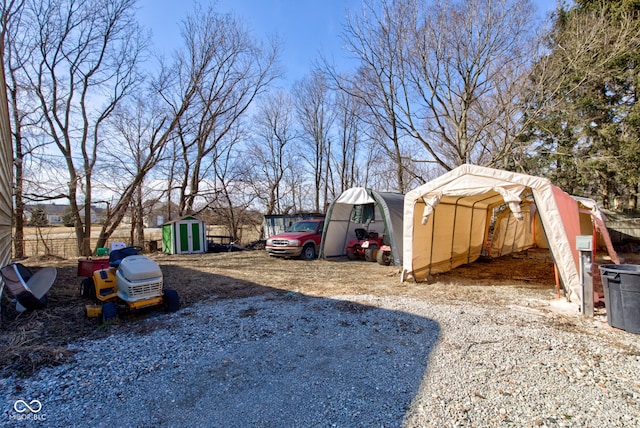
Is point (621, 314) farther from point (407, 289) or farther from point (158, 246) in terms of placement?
point (158, 246)

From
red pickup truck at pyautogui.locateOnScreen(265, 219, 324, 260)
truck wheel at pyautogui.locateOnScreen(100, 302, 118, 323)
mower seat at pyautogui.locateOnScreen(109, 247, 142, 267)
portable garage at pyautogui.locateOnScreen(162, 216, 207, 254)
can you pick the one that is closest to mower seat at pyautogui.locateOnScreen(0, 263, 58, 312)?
mower seat at pyautogui.locateOnScreen(109, 247, 142, 267)

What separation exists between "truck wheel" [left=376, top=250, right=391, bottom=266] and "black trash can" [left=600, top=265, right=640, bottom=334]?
260 inches

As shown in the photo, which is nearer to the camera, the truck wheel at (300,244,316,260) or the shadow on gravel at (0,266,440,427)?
the shadow on gravel at (0,266,440,427)

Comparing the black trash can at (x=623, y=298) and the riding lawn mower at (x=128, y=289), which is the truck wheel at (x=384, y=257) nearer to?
the black trash can at (x=623, y=298)

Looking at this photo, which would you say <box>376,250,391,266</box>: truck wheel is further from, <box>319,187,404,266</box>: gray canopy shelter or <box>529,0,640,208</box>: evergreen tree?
<box>529,0,640,208</box>: evergreen tree

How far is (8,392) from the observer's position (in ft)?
9.55

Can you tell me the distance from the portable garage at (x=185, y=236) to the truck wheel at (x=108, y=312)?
11.3 metres

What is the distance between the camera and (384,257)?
10.9 metres

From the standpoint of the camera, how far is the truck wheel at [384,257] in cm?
1084

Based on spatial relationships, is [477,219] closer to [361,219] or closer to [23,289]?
[361,219]

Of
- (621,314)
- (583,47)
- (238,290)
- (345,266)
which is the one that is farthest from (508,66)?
(238,290)

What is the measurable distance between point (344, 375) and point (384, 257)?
7863 mm

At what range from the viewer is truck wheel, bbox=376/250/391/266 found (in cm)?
1084

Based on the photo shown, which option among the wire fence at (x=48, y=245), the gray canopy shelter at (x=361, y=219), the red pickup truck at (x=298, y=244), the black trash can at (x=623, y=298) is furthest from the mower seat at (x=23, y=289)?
the wire fence at (x=48, y=245)
